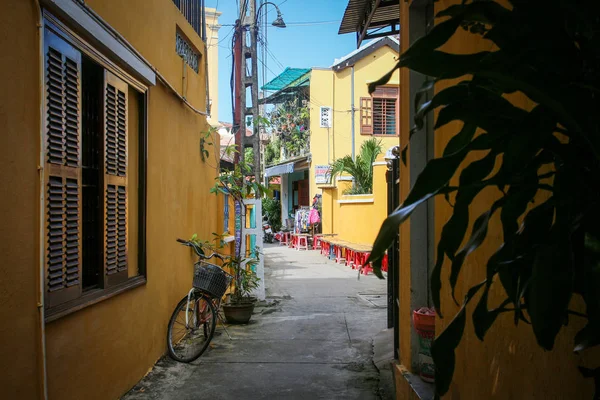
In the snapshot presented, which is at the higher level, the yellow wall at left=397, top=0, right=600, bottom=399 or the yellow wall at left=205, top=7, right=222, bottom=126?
the yellow wall at left=205, top=7, right=222, bottom=126

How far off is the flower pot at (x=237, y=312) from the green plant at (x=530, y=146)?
6.14 meters

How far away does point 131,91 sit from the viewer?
15.7ft

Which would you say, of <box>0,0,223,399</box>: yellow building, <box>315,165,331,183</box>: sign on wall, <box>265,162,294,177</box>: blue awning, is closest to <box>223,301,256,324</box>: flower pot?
<box>0,0,223,399</box>: yellow building

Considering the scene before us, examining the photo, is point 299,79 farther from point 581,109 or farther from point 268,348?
point 581,109

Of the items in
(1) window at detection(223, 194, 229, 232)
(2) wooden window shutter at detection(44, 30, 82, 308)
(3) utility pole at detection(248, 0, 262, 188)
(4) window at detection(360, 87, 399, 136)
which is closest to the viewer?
(2) wooden window shutter at detection(44, 30, 82, 308)

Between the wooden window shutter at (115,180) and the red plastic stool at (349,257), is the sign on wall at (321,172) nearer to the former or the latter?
the red plastic stool at (349,257)

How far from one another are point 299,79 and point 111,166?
19.0 meters

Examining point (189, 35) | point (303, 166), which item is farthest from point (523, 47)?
point (303, 166)

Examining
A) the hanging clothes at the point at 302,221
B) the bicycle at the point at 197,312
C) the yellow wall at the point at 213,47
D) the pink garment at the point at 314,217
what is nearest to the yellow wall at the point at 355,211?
the pink garment at the point at 314,217

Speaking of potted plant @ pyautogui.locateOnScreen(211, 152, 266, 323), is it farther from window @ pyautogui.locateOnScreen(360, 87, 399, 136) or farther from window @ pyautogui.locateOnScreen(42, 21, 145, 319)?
window @ pyautogui.locateOnScreen(360, 87, 399, 136)

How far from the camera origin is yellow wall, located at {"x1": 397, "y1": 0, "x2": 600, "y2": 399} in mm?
1757

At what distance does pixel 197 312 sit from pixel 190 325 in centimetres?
18

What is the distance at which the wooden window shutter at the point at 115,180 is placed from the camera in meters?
4.09

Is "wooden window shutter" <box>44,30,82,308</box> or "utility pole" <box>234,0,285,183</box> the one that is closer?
"wooden window shutter" <box>44,30,82,308</box>
